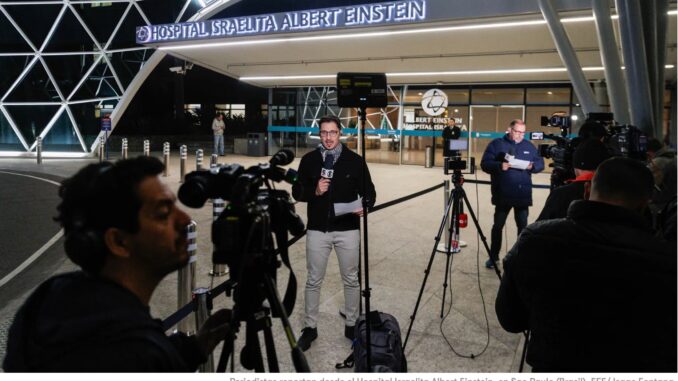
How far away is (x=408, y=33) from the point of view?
1288cm

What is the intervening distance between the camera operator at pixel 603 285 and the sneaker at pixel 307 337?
2.42 metres

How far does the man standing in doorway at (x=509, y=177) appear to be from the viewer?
6.63 meters

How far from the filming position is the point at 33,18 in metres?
25.3

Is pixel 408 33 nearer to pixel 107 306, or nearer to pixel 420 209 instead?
pixel 420 209

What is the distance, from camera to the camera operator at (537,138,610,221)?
354 cm

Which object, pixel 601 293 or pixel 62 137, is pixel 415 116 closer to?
pixel 62 137

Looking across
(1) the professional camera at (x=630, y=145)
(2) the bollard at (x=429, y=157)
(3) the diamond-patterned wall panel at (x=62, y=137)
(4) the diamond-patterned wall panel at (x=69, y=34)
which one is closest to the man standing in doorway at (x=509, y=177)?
(1) the professional camera at (x=630, y=145)

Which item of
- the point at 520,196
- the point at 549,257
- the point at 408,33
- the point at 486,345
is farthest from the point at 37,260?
the point at 408,33

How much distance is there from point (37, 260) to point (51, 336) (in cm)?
668

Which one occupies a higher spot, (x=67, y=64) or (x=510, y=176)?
(x=67, y=64)

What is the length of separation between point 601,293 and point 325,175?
2.89m

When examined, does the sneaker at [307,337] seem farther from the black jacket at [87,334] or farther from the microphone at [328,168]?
the black jacket at [87,334]

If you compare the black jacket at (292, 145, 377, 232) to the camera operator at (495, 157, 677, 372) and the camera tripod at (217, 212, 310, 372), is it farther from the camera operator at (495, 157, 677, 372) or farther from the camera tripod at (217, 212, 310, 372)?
the camera operator at (495, 157, 677, 372)

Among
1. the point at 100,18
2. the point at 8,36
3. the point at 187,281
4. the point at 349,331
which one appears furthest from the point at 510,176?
the point at 8,36
